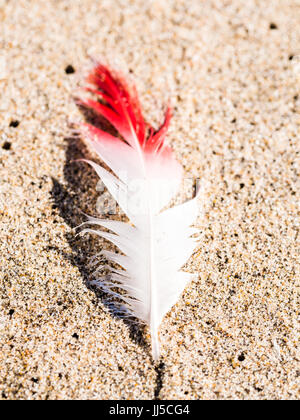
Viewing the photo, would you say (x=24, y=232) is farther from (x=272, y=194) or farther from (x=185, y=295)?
(x=272, y=194)

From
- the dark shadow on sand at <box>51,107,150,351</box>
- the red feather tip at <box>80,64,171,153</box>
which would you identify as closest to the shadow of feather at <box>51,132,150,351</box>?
the dark shadow on sand at <box>51,107,150,351</box>

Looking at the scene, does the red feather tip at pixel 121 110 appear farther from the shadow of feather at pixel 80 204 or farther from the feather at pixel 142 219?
the shadow of feather at pixel 80 204

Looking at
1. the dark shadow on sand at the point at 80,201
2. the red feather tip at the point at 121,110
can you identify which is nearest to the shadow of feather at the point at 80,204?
the dark shadow on sand at the point at 80,201

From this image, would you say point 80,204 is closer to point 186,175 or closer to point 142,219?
point 142,219

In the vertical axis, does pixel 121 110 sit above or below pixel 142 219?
above

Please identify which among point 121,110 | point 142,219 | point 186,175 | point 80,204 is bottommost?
point 142,219

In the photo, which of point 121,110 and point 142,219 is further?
point 121,110

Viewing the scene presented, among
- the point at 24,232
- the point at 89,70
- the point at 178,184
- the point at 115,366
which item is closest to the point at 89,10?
the point at 89,70

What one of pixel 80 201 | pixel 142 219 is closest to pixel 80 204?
pixel 80 201
